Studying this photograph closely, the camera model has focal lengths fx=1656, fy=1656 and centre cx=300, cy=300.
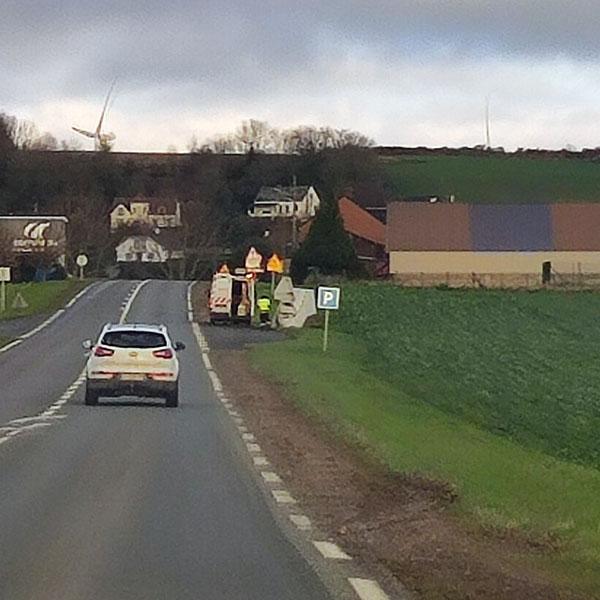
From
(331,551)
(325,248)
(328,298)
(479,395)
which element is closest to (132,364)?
(479,395)

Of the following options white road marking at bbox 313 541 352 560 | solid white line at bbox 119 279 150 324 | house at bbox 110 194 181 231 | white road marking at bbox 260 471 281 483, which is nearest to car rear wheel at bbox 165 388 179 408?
white road marking at bbox 260 471 281 483

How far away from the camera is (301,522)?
1352 cm

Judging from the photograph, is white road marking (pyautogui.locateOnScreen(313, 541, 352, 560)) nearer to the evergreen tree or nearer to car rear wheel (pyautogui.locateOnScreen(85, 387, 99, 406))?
car rear wheel (pyautogui.locateOnScreen(85, 387, 99, 406))

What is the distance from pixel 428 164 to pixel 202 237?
1113 inches

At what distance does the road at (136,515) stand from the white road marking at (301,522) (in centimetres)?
21

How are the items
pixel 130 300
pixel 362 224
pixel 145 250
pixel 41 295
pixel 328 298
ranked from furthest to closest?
pixel 145 250
pixel 362 224
pixel 41 295
pixel 130 300
pixel 328 298

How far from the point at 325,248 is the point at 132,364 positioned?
60065 millimetres

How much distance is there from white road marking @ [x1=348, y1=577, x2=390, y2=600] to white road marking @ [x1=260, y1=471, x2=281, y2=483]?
663cm

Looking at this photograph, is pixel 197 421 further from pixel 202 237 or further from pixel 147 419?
pixel 202 237

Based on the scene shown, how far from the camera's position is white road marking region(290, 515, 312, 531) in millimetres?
13195

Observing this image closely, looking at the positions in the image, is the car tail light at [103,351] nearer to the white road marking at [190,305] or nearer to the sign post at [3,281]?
the sign post at [3,281]

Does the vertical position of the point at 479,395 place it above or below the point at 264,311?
below

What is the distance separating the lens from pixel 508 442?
88.9 feet

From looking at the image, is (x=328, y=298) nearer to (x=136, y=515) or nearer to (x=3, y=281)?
(x=3, y=281)
